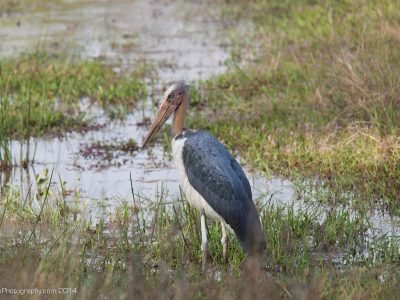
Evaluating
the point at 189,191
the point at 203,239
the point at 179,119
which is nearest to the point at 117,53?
the point at 179,119

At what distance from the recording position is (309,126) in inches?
384

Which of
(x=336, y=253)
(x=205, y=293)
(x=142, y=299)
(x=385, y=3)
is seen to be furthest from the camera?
(x=385, y=3)

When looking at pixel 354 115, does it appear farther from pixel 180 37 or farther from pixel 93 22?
pixel 93 22

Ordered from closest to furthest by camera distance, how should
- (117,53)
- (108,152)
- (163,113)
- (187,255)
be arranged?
1. (187,255)
2. (163,113)
3. (108,152)
4. (117,53)

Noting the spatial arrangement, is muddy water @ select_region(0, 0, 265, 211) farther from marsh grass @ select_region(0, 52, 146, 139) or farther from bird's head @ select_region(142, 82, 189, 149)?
bird's head @ select_region(142, 82, 189, 149)

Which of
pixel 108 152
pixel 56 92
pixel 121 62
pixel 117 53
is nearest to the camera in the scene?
pixel 108 152

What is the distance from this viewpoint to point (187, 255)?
649 cm

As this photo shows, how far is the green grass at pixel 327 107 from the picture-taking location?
328 inches

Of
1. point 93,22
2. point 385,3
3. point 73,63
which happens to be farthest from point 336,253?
point 93,22

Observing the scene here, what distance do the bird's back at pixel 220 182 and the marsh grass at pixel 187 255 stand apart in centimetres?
18

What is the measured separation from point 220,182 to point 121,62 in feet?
23.9

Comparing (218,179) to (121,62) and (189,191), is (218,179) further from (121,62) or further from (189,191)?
(121,62)

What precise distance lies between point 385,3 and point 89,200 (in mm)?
4881

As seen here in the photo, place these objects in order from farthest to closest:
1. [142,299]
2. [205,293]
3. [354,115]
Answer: [354,115], [205,293], [142,299]
